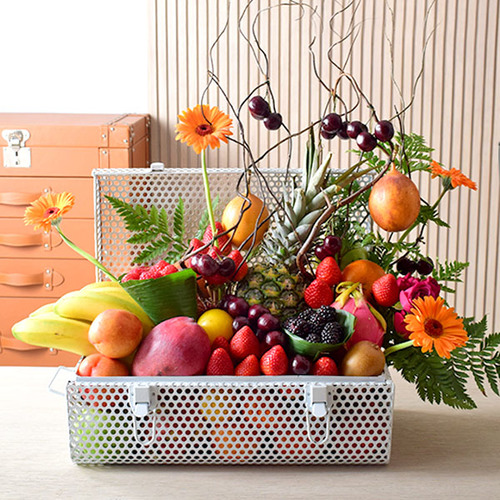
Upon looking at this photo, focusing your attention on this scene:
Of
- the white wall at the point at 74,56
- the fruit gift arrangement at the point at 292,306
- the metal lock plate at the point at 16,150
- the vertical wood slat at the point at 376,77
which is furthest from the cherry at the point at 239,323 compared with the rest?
the white wall at the point at 74,56

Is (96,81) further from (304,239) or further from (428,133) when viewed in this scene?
(304,239)

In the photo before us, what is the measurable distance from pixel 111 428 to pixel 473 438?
0.45 meters

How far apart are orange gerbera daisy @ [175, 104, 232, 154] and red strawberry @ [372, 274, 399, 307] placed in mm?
262

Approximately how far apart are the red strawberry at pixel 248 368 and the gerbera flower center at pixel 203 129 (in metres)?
0.30

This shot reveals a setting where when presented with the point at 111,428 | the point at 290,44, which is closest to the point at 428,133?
the point at 290,44

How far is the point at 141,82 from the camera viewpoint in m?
2.84

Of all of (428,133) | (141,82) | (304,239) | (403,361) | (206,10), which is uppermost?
(206,10)

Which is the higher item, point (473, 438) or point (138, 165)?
point (138, 165)

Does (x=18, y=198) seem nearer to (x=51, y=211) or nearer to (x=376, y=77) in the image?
(x=376, y=77)

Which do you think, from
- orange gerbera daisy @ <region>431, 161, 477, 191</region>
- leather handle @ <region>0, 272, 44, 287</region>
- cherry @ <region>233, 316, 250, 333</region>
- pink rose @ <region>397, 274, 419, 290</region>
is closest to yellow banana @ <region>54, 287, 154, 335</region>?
cherry @ <region>233, 316, 250, 333</region>

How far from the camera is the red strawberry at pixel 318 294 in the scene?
945mm

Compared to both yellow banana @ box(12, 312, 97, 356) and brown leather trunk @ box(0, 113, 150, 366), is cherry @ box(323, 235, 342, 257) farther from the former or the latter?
brown leather trunk @ box(0, 113, 150, 366)

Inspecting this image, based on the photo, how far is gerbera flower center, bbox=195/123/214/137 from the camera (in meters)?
0.98

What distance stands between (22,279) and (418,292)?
1.86 meters
